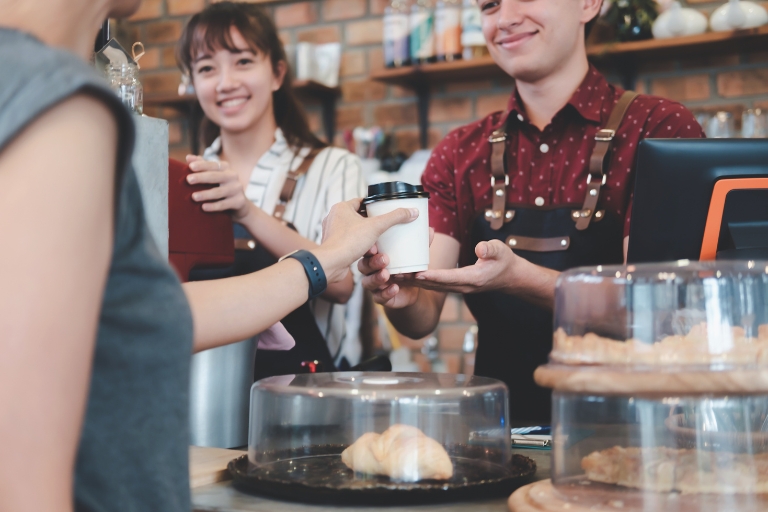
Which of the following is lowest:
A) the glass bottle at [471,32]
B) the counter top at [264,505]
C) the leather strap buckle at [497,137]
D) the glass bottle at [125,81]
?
the counter top at [264,505]

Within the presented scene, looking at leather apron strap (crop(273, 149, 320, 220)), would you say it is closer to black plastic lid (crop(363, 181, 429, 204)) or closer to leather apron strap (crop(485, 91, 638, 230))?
leather apron strap (crop(485, 91, 638, 230))

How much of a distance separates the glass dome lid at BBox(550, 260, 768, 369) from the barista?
72 centimetres

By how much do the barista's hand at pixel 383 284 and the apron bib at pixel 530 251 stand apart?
257mm

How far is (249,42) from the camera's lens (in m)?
2.21

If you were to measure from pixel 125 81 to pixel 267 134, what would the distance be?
1.08m

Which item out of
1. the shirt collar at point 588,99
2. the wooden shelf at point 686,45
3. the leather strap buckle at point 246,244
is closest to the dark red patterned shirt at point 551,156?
the shirt collar at point 588,99

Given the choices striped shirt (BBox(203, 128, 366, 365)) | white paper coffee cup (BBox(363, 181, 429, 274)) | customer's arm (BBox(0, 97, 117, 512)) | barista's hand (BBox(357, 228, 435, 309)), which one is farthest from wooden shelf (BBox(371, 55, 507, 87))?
customer's arm (BBox(0, 97, 117, 512))

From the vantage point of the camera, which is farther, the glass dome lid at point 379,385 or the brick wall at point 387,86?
the brick wall at point 387,86

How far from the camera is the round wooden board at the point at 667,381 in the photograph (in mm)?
745

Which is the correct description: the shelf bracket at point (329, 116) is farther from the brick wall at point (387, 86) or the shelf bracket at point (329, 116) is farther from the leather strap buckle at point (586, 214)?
the leather strap buckle at point (586, 214)

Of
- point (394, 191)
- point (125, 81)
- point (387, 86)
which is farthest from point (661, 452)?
point (387, 86)

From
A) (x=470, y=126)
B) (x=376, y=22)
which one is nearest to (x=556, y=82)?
(x=470, y=126)

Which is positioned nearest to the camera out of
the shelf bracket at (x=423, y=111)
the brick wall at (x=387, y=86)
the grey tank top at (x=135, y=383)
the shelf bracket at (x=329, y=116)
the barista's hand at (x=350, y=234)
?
the grey tank top at (x=135, y=383)

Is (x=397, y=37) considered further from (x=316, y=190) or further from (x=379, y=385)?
(x=379, y=385)
